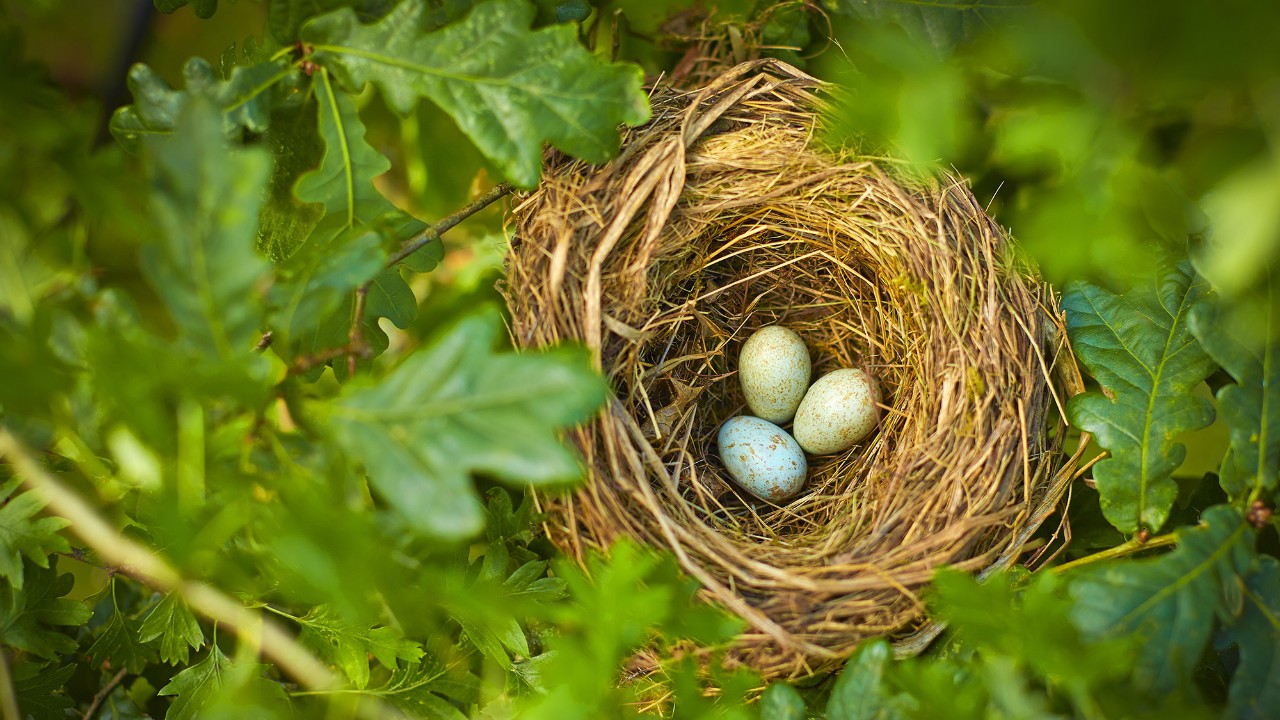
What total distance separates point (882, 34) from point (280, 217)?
1013 mm

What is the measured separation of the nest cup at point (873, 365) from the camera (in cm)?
115

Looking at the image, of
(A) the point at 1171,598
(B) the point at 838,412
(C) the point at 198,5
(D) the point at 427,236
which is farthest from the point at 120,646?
(A) the point at 1171,598

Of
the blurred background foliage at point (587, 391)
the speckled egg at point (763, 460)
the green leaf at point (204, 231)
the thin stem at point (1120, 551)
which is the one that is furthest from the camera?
the speckled egg at point (763, 460)

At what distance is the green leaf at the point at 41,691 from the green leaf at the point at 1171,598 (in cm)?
152

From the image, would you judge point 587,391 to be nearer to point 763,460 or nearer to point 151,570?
point 151,570

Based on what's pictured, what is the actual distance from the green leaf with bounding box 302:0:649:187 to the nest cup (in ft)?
0.53

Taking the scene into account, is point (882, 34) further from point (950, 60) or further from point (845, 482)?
point (845, 482)

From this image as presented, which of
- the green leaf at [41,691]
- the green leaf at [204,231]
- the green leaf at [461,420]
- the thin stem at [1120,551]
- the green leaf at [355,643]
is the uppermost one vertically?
the green leaf at [204,231]

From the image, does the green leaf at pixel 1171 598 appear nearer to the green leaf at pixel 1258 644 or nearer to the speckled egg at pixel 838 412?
the green leaf at pixel 1258 644

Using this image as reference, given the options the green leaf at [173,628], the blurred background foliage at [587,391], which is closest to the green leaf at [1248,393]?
the blurred background foliage at [587,391]

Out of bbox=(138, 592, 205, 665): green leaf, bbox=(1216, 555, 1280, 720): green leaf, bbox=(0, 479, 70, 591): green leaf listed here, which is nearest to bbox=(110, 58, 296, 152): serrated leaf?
bbox=(0, 479, 70, 591): green leaf

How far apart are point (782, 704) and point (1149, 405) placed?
723 mm

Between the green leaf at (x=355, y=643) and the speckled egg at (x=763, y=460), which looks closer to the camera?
the green leaf at (x=355, y=643)

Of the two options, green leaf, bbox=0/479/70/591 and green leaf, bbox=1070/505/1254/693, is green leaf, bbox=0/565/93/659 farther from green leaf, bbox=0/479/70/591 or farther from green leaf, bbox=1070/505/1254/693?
green leaf, bbox=1070/505/1254/693
